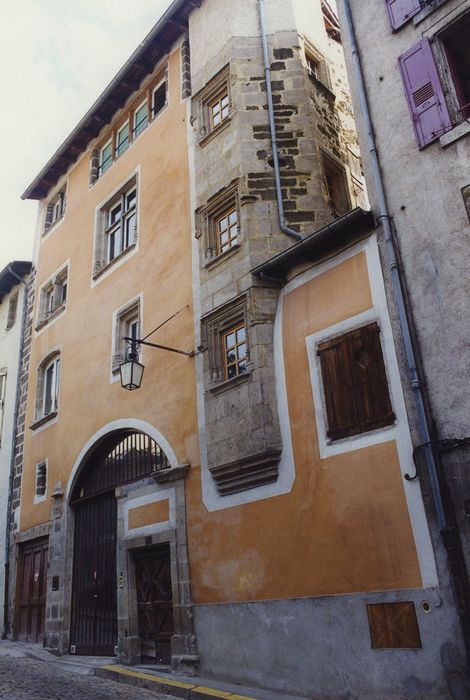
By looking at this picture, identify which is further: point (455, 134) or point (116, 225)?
point (116, 225)

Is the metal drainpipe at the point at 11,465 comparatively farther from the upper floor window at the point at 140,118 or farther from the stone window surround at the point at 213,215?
the stone window surround at the point at 213,215

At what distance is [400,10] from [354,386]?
18.2 ft

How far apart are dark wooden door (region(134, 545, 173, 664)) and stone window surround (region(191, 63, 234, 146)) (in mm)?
7684

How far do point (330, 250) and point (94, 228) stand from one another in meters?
8.45

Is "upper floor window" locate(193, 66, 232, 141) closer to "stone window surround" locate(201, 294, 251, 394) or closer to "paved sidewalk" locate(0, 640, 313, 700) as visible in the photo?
"stone window surround" locate(201, 294, 251, 394)

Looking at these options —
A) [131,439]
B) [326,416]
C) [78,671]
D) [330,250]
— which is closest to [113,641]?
[78,671]

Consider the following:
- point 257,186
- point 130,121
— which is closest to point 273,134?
point 257,186

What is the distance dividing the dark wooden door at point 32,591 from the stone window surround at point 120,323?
4.76 meters

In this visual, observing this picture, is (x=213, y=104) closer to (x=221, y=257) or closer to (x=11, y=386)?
(x=221, y=257)

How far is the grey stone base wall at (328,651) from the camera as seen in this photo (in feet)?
20.7

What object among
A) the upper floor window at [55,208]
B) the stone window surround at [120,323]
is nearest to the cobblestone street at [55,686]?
the stone window surround at [120,323]

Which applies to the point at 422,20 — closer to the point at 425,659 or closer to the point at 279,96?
the point at 279,96

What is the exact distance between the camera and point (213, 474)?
30.9ft

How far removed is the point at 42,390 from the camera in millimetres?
16172
